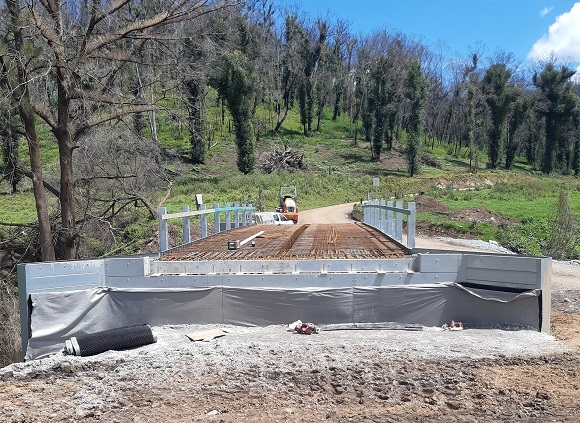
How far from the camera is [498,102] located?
207 ft

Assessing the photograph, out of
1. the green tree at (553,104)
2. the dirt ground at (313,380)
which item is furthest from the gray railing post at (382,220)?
the green tree at (553,104)

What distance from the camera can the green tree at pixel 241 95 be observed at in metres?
46.1

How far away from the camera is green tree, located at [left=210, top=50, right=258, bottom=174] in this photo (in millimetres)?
46062

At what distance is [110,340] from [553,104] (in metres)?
71.7

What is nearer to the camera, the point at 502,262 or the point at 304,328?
the point at 304,328

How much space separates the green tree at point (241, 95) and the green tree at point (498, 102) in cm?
3263

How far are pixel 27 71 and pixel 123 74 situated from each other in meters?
3.31

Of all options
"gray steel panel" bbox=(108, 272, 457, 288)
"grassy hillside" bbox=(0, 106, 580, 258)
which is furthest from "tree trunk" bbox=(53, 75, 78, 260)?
"gray steel panel" bbox=(108, 272, 457, 288)

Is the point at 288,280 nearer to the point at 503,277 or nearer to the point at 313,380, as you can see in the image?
the point at 313,380

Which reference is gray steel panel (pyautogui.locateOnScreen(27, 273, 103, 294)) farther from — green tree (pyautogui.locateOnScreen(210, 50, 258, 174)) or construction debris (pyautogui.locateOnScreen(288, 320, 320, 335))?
green tree (pyautogui.locateOnScreen(210, 50, 258, 174))

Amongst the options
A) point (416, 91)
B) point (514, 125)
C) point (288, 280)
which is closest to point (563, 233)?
point (288, 280)

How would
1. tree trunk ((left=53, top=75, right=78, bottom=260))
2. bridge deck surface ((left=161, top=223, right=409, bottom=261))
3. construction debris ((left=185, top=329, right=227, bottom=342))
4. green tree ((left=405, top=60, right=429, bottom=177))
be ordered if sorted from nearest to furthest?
construction debris ((left=185, top=329, right=227, bottom=342)) → bridge deck surface ((left=161, top=223, right=409, bottom=261)) → tree trunk ((left=53, top=75, right=78, bottom=260)) → green tree ((left=405, top=60, right=429, bottom=177))

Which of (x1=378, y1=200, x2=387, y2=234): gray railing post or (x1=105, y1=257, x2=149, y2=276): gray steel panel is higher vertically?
(x1=378, y1=200, x2=387, y2=234): gray railing post

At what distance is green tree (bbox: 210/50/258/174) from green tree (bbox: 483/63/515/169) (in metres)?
32.6
